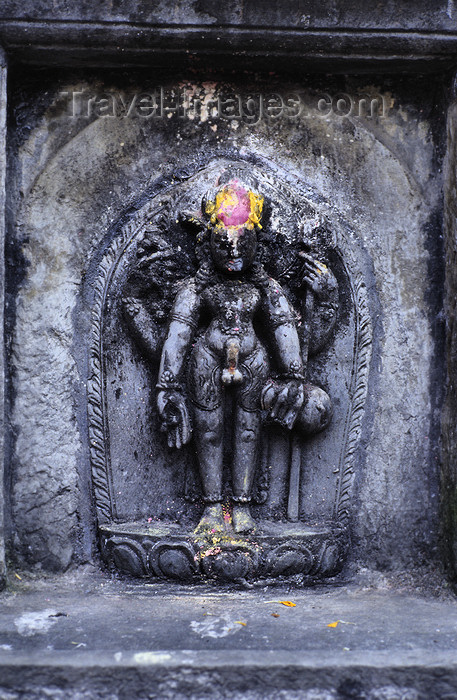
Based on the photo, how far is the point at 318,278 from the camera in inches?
131

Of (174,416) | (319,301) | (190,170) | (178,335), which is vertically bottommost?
(174,416)

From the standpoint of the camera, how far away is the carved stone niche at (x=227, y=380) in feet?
10.6

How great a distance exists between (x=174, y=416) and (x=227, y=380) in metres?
0.27

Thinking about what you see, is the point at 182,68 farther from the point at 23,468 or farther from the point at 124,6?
the point at 23,468

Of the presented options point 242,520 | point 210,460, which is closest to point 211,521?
point 242,520

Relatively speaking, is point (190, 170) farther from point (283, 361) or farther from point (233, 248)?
point (283, 361)

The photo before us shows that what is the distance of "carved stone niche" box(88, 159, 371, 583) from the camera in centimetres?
322

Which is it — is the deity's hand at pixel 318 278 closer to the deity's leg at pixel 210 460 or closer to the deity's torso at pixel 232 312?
the deity's torso at pixel 232 312

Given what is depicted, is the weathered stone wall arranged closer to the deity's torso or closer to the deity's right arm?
the deity's right arm

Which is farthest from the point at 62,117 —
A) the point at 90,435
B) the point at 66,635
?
the point at 66,635

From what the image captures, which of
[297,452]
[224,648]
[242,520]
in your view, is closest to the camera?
[224,648]

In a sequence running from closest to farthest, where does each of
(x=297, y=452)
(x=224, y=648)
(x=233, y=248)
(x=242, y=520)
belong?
1. (x=224, y=648)
2. (x=233, y=248)
3. (x=242, y=520)
4. (x=297, y=452)

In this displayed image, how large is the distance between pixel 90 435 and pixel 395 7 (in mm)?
2084

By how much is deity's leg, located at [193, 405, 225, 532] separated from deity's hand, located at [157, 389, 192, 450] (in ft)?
0.19
